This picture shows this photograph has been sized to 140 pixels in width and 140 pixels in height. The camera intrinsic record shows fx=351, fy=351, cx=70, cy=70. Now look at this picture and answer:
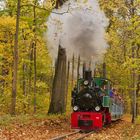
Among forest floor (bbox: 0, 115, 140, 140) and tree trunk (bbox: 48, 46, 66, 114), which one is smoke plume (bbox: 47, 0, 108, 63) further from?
forest floor (bbox: 0, 115, 140, 140)

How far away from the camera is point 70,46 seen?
71.7 feet

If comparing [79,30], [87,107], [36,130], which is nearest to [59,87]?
[79,30]

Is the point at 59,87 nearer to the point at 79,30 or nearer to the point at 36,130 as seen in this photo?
the point at 79,30

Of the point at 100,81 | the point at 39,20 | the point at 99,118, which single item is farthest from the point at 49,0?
the point at 99,118

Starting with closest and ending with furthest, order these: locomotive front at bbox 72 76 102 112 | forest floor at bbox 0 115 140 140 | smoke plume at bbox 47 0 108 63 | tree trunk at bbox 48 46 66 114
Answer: forest floor at bbox 0 115 140 140 < locomotive front at bbox 72 76 102 112 < smoke plume at bbox 47 0 108 63 < tree trunk at bbox 48 46 66 114

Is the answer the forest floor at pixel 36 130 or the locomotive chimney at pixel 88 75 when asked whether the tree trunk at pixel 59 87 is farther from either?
the locomotive chimney at pixel 88 75

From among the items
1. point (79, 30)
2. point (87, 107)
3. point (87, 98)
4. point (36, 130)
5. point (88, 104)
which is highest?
point (79, 30)

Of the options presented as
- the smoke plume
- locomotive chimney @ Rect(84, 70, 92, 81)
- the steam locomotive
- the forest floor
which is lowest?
the forest floor

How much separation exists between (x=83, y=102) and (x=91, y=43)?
4.32m

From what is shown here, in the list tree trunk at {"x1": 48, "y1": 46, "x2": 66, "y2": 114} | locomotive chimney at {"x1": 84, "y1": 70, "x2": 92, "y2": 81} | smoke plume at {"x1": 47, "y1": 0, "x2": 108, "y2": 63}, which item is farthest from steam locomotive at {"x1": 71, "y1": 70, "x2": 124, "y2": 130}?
tree trunk at {"x1": 48, "y1": 46, "x2": 66, "y2": 114}

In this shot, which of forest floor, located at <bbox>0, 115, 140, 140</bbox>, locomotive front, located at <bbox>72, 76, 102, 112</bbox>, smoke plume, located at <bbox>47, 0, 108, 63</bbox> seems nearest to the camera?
forest floor, located at <bbox>0, 115, 140, 140</bbox>

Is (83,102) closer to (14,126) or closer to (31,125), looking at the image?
(31,125)

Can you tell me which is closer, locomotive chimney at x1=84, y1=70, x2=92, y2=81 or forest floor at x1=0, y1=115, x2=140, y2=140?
forest floor at x1=0, y1=115, x2=140, y2=140

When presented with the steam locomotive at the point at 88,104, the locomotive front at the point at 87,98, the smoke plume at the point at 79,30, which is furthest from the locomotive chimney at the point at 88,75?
the smoke plume at the point at 79,30
